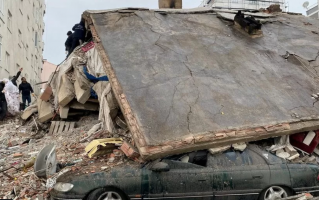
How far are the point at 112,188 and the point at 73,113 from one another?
18.8ft

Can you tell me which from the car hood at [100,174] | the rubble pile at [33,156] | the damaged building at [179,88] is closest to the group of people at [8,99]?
the rubble pile at [33,156]

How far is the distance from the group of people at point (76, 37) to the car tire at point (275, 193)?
8.08m

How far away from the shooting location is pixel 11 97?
1114 cm

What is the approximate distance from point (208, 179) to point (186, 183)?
350 millimetres

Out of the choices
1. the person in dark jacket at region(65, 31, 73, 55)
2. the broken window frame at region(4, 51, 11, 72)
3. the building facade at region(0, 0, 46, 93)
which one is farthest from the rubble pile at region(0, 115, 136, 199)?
the building facade at region(0, 0, 46, 93)

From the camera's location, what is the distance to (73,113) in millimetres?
9664

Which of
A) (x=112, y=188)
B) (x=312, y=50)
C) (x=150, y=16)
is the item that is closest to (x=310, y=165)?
(x=112, y=188)

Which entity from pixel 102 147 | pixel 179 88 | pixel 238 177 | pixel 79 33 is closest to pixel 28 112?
pixel 79 33

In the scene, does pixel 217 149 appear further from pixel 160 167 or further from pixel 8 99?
pixel 8 99

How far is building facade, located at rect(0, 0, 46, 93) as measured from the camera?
54.7 feet

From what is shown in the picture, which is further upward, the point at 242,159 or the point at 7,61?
the point at 242,159

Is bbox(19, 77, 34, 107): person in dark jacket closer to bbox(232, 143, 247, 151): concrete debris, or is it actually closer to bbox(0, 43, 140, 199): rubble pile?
bbox(0, 43, 140, 199): rubble pile

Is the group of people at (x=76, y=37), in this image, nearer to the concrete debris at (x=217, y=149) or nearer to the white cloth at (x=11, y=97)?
the white cloth at (x=11, y=97)

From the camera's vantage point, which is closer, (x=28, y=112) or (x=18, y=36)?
(x=28, y=112)
